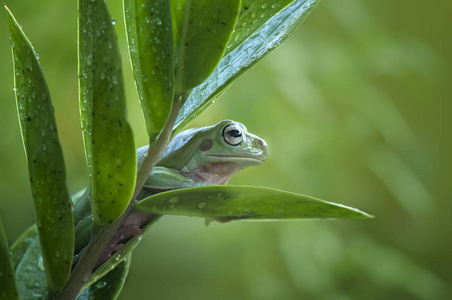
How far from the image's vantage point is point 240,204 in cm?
20

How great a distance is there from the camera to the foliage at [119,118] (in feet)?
0.60

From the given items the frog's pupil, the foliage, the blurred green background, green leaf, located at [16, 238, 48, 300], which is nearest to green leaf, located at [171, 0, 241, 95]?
the foliage

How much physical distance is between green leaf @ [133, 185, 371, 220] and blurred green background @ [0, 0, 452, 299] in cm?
65

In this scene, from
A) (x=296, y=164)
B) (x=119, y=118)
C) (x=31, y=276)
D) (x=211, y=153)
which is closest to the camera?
(x=119, y=118)

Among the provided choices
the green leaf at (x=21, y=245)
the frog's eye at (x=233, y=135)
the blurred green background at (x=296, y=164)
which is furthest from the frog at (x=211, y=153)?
the blurred green background at (x=296, y=164)

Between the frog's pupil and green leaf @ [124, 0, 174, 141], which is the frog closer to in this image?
the frog's pupil

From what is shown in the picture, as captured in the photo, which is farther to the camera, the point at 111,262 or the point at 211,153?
the point at 211,153

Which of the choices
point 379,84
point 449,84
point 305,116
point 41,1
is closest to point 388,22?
point 379,84

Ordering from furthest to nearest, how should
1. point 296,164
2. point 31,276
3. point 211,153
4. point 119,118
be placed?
point 296,164
point 211,153
point 31,276
point 119,118

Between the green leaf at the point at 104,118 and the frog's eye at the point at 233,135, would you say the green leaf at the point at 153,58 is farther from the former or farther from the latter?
the frog's eye at the point at 233,135

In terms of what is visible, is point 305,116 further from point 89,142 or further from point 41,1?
point 89,142

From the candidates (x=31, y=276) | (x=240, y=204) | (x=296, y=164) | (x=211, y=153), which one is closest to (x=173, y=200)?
(x=240, y=204)

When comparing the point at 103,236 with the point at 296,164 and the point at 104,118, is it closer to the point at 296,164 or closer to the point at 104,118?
the point at 104,118

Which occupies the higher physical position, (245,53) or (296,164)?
(245,53)
